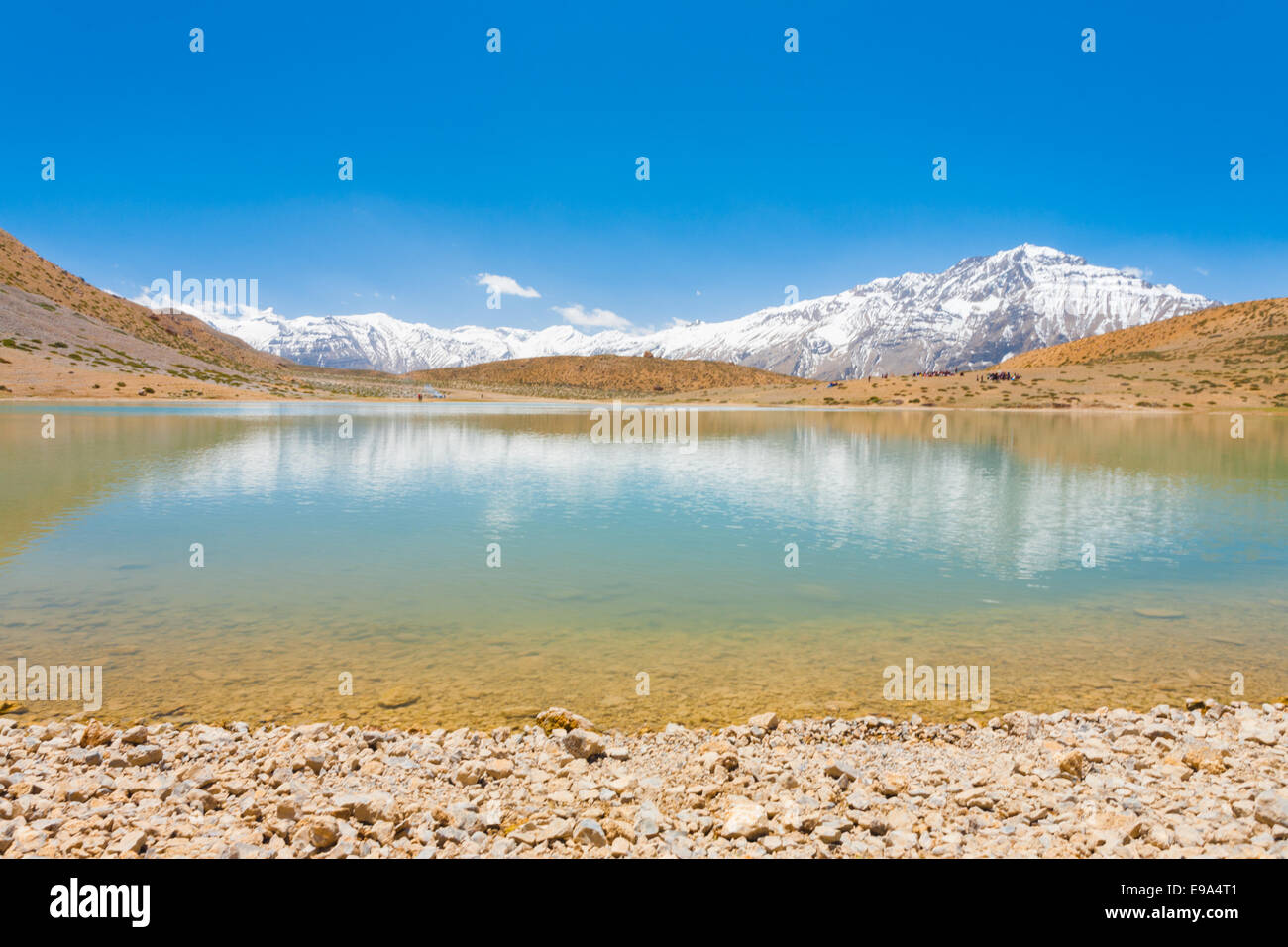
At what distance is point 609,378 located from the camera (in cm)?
18075

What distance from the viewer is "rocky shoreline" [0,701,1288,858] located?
550 cm

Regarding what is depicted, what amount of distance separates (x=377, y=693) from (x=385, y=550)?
330 inches

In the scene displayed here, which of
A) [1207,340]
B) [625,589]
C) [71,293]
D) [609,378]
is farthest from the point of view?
[609,378]

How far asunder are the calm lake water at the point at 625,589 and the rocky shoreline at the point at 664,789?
3.17 feet

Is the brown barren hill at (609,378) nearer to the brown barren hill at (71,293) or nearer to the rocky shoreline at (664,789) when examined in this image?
the brown barren hill at (71,293)

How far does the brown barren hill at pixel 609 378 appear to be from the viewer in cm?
16538

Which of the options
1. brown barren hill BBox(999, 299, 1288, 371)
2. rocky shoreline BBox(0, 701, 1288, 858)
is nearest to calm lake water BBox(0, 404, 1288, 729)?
rocky shoreline BBox(0, 701, 1288, 858)

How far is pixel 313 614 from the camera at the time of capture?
40.1 feet

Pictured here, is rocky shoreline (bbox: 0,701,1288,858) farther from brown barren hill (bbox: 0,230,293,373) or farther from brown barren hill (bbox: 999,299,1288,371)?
brown barren hill (bbox: 0,230,293,373)

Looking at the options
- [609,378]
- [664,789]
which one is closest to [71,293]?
[609,378]

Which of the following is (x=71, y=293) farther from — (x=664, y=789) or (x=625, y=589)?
(x=664, y=789)

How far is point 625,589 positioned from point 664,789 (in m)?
7.56
